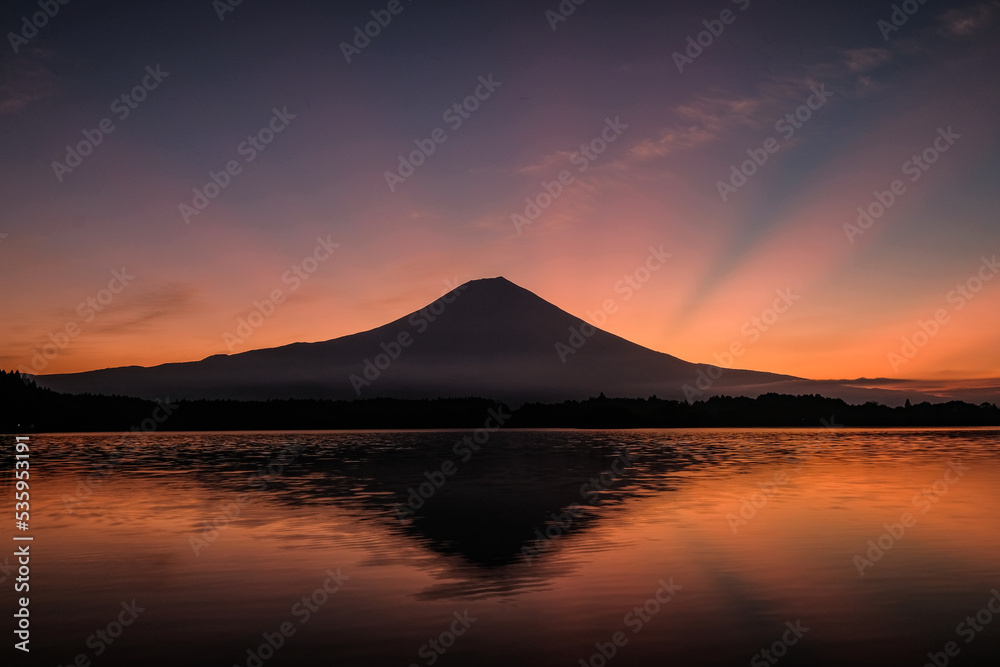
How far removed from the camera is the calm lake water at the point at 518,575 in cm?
1198

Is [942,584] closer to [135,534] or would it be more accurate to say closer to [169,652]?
[169,652]

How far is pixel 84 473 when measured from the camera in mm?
45438

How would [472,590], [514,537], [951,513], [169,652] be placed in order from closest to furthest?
[169,652] → [472,590] → [514,537] → [951,513]

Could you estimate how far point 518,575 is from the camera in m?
16.8

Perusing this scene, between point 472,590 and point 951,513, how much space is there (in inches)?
720

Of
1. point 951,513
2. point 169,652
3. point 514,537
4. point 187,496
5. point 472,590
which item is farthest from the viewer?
point 187,496

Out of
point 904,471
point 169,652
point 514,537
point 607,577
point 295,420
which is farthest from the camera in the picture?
point 295,420

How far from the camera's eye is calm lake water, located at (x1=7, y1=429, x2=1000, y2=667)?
12.0 meters

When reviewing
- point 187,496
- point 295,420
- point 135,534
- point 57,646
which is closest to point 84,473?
point 187,496

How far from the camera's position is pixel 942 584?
52.7 feet

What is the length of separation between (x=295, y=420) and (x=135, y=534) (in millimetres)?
170955

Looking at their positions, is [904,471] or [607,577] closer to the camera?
[607,577]

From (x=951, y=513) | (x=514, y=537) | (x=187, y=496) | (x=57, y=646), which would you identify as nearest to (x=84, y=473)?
(x=187, y=496)

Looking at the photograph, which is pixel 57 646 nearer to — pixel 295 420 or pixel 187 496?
pixel 187 496
